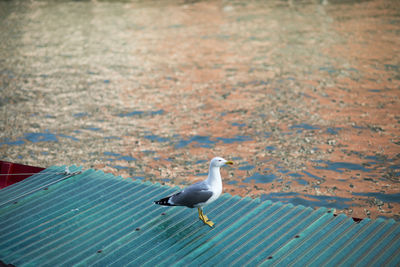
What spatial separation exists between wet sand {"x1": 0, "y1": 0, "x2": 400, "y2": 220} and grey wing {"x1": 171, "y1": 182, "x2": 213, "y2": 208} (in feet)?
17.9

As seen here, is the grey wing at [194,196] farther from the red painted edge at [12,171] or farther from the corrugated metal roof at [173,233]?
the red painted edge at [12,171]

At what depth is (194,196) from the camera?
687cm

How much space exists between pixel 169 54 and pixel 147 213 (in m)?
23.5

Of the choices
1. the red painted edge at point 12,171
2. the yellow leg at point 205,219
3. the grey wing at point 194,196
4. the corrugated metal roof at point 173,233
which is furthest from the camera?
the red painted edge at point 12,171

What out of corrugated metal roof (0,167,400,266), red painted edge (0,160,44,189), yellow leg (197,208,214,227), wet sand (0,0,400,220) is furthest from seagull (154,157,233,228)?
wet sand (0,0,400,220)

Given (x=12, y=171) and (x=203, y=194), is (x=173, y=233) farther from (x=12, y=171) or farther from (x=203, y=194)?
(x=12, y=171)

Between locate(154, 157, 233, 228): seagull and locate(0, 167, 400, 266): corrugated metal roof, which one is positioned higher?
locate(154, 157, 233, 228): seagull

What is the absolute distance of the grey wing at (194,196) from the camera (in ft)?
22.4

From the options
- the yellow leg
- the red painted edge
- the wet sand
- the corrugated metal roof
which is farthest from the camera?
the wet sand

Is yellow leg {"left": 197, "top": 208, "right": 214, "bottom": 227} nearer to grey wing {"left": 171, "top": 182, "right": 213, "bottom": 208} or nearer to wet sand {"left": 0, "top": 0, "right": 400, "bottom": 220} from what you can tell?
grey wing {"left": 171, "top": 182, "right": 213, "bottom": 208}

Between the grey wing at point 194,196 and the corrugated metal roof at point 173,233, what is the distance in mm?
437

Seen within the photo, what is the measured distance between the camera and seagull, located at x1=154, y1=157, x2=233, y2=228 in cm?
684

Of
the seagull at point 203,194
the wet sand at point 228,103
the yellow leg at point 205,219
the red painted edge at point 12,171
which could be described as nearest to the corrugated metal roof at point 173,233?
the yellow leg at point 205,219

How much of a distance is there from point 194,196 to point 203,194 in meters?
0.16
